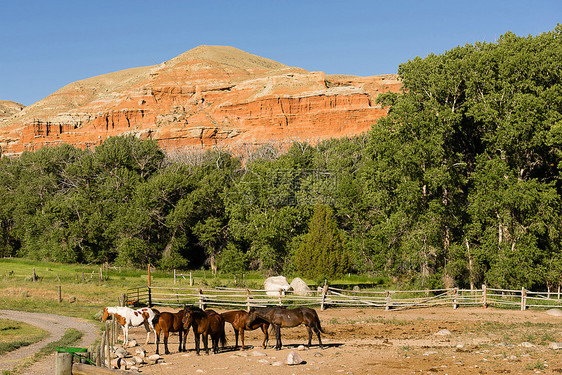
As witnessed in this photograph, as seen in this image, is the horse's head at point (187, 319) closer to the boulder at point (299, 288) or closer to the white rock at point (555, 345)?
the white rock at point (555, 345)

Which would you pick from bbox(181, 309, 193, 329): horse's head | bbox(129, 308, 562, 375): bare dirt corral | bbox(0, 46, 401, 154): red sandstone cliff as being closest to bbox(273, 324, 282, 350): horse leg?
bbox(129, 308, 562, 375): bare dirt corral

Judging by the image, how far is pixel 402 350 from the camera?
17.0 meters

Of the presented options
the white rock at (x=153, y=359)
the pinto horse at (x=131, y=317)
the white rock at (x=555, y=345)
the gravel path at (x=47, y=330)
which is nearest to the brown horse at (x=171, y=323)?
the pinto horse at (x=131, y=317)

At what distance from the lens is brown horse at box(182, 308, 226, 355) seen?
16.9 metres

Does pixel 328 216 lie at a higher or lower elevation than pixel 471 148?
lower

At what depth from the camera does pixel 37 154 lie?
72938mm

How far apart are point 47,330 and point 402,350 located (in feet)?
49.6

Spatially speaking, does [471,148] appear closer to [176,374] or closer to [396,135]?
[396,135]

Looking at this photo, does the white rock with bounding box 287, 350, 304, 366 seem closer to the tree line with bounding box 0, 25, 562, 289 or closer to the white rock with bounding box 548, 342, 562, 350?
the white rock with bounding box 548, 342, 562, 350

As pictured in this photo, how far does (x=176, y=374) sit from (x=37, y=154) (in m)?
67.1

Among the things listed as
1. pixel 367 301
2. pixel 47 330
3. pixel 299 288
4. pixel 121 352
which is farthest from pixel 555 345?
pixel 47 330

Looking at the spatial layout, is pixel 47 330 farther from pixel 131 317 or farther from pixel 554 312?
pixel 554 312

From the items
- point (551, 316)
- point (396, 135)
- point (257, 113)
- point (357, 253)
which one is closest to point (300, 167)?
point (357, 253)

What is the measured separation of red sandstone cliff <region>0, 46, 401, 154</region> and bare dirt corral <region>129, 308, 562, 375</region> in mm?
110824
